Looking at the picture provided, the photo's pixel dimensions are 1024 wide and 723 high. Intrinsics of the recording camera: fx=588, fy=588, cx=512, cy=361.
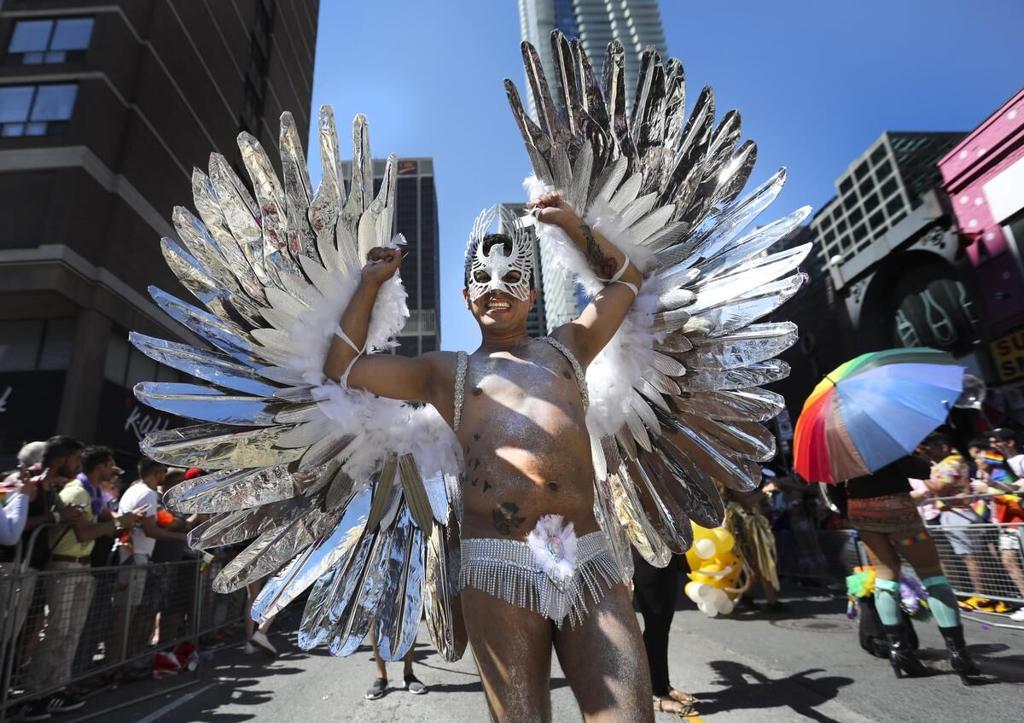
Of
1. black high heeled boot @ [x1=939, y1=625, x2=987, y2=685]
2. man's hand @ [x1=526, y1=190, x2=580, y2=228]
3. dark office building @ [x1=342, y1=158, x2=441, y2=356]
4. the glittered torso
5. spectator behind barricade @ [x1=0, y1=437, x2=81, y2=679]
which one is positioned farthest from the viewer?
dark office building @ [x1=342, y1=158, x2=441, y2=356]

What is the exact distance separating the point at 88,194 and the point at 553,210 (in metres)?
18.1

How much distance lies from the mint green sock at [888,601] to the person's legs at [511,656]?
10.6 feet

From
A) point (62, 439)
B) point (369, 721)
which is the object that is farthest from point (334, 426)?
point (62, 439)

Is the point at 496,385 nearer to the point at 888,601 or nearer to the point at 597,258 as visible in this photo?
the point at 597,258

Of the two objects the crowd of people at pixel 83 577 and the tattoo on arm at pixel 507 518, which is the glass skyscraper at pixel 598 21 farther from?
the tattoo on arm at pixel 507 518

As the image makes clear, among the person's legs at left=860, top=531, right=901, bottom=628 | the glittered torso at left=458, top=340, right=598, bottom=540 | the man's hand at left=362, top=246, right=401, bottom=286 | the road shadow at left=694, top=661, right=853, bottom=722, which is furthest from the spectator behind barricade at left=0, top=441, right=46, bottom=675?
the person's legs at left=860, top=531, right=901, bottom=628

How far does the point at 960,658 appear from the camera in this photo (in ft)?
11.8

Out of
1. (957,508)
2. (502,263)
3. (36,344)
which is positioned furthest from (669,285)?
(36,344)

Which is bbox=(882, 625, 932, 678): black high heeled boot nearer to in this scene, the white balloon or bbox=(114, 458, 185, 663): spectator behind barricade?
the white balloon

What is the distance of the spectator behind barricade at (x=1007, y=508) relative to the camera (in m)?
5.28

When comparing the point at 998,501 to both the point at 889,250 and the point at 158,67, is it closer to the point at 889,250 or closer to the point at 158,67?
the point at 889,250

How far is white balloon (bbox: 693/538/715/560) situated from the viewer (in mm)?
6035

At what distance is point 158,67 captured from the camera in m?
18.5

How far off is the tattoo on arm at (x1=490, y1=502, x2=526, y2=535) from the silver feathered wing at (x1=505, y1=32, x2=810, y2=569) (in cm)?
71
